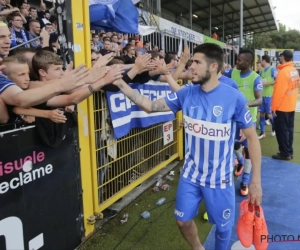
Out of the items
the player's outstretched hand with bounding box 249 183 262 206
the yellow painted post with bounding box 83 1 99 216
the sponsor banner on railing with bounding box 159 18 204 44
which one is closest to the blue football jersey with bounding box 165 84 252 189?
the player's outstretched hand with bounding box 249 183 262 206

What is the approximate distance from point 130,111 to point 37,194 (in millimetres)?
1722

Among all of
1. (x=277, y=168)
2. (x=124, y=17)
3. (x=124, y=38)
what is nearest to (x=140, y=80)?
(x=124, y=17)

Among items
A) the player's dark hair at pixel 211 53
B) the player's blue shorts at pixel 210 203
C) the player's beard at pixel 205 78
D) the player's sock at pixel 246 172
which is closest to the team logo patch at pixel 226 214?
the player's blue shorts at pixel 210 203

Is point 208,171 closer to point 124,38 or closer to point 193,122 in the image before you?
point 193,122

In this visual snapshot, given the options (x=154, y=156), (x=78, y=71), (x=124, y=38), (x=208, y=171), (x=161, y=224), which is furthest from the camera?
(x=124, y=38)

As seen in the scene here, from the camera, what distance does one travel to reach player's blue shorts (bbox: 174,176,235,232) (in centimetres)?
257

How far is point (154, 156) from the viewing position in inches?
195

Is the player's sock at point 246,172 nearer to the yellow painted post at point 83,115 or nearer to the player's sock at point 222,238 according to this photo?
the player's sock at point 222,238

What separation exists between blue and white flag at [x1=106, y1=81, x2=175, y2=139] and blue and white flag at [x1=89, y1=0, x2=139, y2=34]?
122cm

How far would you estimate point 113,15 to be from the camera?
4543mm

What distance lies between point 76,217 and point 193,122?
154cm

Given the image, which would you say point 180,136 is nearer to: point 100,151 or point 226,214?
point 100,151

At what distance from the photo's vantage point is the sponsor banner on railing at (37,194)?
7.27ft

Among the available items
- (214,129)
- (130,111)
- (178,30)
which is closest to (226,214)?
(214,129)
